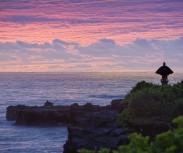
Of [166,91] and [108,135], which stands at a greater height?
[166,91]

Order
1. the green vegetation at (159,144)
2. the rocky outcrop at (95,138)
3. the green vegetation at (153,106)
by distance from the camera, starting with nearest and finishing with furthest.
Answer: the green vegetation at (159,144), the rocky outcrop at (95,138), the green vegetation at (153,106)

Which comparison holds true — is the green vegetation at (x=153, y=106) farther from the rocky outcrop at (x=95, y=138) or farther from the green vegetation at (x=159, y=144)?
the green vegetation at (x=159, y=144)

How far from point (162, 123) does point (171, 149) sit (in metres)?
19.9

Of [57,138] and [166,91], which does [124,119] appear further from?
[57,138]

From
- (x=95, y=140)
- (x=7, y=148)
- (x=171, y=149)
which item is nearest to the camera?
(x=171, y=149)

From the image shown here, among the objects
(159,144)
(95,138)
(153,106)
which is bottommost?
(95,138)

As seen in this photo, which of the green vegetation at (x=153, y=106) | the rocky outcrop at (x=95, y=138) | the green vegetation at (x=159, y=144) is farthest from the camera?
the green vegetation at (x=153, y=106)

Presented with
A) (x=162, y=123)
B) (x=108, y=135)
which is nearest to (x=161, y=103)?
(x=162, y=123)

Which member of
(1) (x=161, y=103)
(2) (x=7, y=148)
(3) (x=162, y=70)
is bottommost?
(2) (x=7, y=148)

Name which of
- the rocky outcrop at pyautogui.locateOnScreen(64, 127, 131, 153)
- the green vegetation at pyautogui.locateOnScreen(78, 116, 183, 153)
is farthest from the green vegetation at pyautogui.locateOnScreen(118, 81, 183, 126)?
the green vegetation at pyautogui.locateOnScreen(78, 116, 183, 153)

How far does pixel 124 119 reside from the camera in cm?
2983

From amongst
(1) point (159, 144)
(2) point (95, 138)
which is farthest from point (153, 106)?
(1) point (159, 144)

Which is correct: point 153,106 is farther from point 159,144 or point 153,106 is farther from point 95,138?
point 159,144

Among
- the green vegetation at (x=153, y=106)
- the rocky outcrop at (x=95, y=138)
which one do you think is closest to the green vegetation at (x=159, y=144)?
the rocky outcrop at (x=95, y=138)
